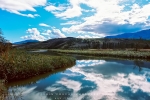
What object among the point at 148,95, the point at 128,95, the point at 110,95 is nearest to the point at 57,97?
the point at 110,95

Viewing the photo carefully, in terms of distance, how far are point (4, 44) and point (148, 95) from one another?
34.5ft

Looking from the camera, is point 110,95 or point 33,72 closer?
point 110,95

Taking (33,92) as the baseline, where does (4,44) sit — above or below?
above

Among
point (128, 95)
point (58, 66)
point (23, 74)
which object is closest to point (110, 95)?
point (128, 95)

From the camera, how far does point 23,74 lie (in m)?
20.5

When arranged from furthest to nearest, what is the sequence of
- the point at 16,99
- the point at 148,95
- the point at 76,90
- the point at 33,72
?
1. the point at 33,72
2. the point at 76,90
3. the point at 148,95
4. the point at 16,99

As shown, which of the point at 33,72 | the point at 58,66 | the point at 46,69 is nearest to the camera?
the point at 33,72

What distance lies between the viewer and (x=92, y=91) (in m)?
15.7

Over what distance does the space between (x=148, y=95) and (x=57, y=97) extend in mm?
6340

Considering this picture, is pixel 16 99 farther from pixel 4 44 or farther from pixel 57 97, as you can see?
pixel 4 44

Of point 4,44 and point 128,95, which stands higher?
point 4,44

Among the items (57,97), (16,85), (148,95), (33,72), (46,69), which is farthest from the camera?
(46,69)

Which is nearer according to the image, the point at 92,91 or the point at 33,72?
the point at 92,91

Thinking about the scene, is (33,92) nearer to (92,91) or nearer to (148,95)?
(92,91)
